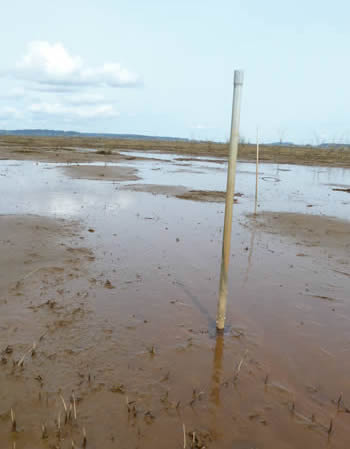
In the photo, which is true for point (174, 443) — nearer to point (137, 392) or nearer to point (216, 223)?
point (137, 392)

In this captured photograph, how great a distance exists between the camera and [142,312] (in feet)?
16.9

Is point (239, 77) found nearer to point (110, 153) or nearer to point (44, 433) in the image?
point (44, 433)

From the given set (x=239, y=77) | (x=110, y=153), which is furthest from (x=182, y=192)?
(x=110, y=153)

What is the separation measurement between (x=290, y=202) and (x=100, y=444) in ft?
47.8

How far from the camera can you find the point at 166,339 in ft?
14.7

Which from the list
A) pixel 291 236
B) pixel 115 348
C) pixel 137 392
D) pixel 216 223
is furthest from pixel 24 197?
pixel 137 392

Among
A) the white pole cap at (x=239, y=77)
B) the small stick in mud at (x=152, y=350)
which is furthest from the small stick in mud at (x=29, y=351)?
the white pole cap at (x=239, y=77)

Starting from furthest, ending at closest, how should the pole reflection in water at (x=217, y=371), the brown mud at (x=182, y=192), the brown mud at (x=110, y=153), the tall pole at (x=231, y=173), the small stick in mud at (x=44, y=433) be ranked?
the brown mud at (x=110, y=153) → the brown mud at (x=182, y=192) → the tall pole at (x=231, y=173) → the pole reflection in water at (x=217, y=371) → the small stick in mud at (x=44, y=433)

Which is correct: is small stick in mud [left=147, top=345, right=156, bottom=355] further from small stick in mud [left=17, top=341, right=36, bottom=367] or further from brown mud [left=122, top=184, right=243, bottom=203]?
Answer: brown mud [left=122, top=184, right=243, bottom=203]

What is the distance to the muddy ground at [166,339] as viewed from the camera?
10.2ft

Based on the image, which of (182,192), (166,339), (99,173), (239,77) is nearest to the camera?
(239,77)

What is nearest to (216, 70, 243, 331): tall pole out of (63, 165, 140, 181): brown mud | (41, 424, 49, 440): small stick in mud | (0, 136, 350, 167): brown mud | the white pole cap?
the white pole cap

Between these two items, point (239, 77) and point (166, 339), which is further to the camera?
point (166, 339)

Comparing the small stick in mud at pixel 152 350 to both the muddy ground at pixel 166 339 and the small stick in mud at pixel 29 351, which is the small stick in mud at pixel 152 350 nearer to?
the muddy ground at pixel 166 339
